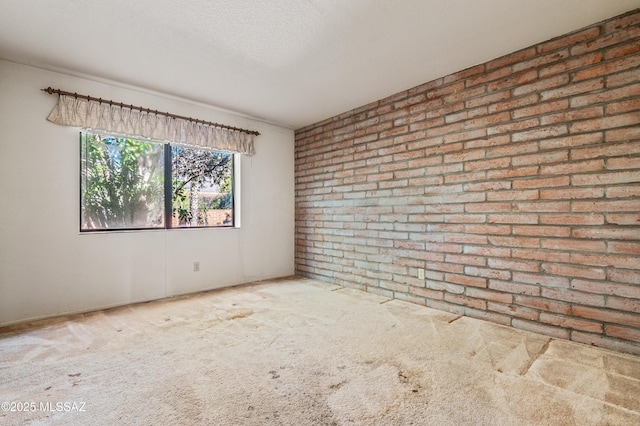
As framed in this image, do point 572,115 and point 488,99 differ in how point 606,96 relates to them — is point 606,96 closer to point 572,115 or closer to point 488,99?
point 572,115

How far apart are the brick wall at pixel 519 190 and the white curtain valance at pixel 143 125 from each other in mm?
1709

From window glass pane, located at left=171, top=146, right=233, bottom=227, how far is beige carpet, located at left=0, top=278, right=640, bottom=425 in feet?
4.52

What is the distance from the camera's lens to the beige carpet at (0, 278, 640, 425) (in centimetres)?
143

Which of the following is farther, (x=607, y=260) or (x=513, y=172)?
(x=513, y=172)

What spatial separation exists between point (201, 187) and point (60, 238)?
5.02 feet

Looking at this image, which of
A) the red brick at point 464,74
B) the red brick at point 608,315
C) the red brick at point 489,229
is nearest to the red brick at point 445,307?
the red brick at point 489,229

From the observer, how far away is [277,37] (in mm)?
2271

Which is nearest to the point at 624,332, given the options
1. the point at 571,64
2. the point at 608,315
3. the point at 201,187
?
the point at 608,315

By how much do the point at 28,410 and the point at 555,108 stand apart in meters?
3.89

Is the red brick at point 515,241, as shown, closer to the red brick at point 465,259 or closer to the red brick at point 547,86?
the red brick at point 465,259

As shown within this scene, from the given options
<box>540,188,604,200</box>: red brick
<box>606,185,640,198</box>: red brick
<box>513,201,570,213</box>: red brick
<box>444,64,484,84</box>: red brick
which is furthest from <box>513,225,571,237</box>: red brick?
<box>444,64,484,84</box>: red brick

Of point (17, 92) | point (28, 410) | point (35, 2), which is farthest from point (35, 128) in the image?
point (28, 410)

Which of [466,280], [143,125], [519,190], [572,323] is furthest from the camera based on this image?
[143,125]

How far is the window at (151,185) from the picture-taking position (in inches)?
122
